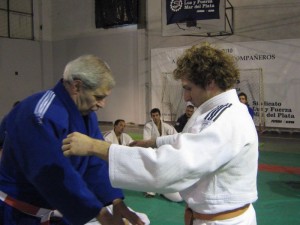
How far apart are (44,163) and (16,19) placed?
46.2ft

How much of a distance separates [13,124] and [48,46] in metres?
14.6

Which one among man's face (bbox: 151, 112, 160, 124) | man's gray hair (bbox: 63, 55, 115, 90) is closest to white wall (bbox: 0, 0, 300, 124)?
man's face (bbox: 151, 112, 160, 124)

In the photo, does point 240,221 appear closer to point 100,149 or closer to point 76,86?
point 100,149

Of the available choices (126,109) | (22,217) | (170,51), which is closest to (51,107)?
(22,217)

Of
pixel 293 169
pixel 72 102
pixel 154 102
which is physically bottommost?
pixel 293 169

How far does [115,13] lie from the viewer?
13516 millimetres

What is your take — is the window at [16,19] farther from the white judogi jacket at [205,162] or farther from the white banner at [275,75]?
the white judogi jacket at [205,162]

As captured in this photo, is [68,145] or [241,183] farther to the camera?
[241,183]

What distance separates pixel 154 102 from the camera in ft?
41.9

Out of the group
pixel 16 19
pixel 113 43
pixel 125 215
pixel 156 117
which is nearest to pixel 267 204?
pixel 156 117

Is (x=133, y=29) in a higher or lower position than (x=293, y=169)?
higher

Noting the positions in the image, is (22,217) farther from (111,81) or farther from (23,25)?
(23,25)

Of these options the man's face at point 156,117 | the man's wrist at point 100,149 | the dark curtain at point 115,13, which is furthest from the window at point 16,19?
the man's wrist at point 100,149

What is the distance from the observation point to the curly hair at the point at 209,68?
1672 millimetres
